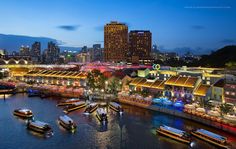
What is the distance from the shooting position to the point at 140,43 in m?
125

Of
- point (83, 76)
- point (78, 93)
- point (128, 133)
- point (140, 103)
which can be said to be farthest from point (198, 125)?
point (83, 76)

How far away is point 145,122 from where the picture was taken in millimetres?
22844

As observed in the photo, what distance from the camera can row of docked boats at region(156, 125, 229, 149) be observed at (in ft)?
56.6

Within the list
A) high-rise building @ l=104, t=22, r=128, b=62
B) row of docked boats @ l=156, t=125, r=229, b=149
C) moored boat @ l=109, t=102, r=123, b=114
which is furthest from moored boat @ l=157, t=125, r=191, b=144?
high-rise building @ l=104, t=22, r=128, b=62

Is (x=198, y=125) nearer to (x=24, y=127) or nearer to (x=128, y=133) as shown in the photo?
(x=128, y=133)

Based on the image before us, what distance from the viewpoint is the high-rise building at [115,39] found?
419ft

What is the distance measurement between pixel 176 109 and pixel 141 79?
9.82 metres

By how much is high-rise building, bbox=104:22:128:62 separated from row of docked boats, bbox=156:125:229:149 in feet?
355

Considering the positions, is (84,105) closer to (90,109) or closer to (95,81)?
(90,109)

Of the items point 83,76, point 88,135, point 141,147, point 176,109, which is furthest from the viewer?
point 83,76

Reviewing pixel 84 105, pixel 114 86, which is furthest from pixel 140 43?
pixel 84 105

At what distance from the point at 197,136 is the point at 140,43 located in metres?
107

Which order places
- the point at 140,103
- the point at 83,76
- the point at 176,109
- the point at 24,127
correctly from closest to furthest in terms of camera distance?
Result: the point at 24,127 < the point at 176,109 < the point at 140,103 < the point at 83,76

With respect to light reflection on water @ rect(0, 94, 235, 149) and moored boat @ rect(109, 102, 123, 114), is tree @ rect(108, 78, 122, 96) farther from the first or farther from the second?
light reflection on water @ rect(0, 94, 235, 149)
